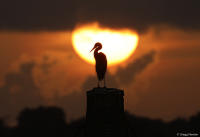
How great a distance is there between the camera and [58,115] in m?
77.2

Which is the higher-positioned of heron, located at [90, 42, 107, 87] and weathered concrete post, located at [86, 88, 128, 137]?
heron, located at [90, 42, 107, 87]

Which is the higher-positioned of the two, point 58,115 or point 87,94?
point 87,94

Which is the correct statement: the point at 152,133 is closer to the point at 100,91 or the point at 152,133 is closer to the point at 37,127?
the point at 37,127

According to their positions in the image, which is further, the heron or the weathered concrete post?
the heron

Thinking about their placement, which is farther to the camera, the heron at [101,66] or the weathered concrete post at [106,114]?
the heron at [101,66]

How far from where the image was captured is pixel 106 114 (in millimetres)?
35562

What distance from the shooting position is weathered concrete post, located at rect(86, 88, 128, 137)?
3541 centimetres

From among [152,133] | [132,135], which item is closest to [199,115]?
[152,133]

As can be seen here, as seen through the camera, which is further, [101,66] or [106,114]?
[101,66]

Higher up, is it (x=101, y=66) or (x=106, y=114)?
(x=101, y=66)

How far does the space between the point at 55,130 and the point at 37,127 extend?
15.0 ft

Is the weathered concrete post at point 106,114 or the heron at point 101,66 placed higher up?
the heron at point 101,66

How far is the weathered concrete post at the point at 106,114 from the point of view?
3541cm

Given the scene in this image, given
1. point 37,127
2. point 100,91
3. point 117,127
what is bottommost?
point 37,127
